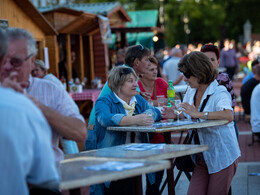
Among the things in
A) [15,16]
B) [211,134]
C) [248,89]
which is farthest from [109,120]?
[248,89]

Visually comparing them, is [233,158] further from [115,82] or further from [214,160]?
[115,82]

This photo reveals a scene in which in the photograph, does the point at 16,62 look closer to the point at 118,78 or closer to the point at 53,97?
the point at 53,97

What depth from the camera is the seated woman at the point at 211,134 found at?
15.6ft

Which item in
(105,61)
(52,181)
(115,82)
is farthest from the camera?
(105,61)

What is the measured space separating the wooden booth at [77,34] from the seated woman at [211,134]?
7594 millimetres

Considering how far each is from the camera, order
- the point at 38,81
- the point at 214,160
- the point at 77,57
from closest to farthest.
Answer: the point at 38,81 → the point at 214,160 → the point at 77,57

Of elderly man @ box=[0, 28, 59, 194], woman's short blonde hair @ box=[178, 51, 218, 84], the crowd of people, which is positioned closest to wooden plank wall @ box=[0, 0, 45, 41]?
the crowd of people

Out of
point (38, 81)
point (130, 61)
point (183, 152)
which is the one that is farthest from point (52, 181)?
point (130, 61)

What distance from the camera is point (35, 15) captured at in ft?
32.4

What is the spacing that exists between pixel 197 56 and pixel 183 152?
1.50 m

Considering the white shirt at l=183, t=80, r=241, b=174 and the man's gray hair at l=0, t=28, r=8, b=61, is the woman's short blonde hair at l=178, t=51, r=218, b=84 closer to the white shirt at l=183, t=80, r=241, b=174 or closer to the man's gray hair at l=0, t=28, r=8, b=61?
the white shirt at l=183, t=80, r=241, b=174

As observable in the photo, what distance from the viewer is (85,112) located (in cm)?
1095

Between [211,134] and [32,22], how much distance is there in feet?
20.5

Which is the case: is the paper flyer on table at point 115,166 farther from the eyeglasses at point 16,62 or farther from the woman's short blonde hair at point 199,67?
the woman's short blonde hair at point 199,67
